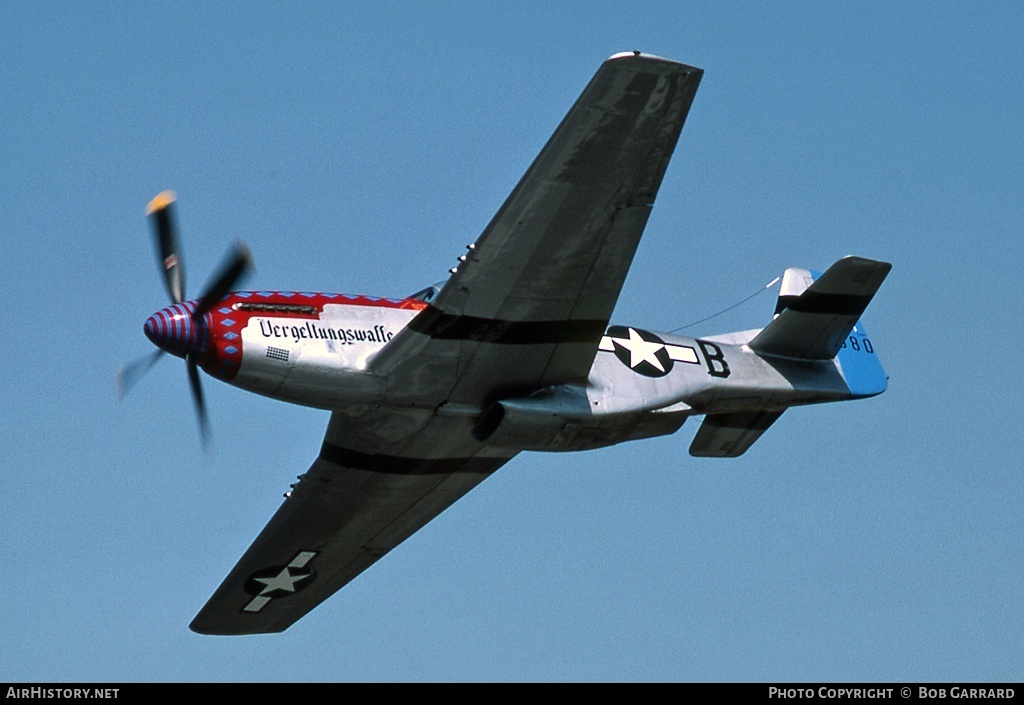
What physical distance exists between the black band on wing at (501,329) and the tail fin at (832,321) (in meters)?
3.69

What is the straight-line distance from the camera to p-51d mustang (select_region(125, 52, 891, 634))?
18016 millimetres

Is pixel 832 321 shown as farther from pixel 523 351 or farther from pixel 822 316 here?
pixel 523 351

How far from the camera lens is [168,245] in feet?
65.5

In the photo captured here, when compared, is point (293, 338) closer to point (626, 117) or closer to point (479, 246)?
point (479, 246)

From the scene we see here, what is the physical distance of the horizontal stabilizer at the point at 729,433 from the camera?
75.8ft

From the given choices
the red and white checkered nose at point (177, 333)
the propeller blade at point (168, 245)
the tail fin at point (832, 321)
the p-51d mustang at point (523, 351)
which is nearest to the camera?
the p-51d mustang at point (523, 351)

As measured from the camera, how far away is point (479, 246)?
18516 millimetres

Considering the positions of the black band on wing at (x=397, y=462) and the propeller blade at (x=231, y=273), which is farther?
the black band on wing at (x=397, y=462)

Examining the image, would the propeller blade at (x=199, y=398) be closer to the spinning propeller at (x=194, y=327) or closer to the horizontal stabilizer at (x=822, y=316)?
the spinning propeller at (x=194, y=327)

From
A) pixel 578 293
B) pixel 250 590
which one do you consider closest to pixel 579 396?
pixel 578 293

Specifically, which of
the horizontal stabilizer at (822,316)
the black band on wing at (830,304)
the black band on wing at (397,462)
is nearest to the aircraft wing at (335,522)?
the black band on wing at (397,462)

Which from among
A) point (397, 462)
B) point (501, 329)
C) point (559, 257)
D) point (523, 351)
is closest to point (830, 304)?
point (523, 351)

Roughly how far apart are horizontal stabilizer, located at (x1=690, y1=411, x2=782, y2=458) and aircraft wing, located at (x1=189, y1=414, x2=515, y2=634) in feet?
9.19
